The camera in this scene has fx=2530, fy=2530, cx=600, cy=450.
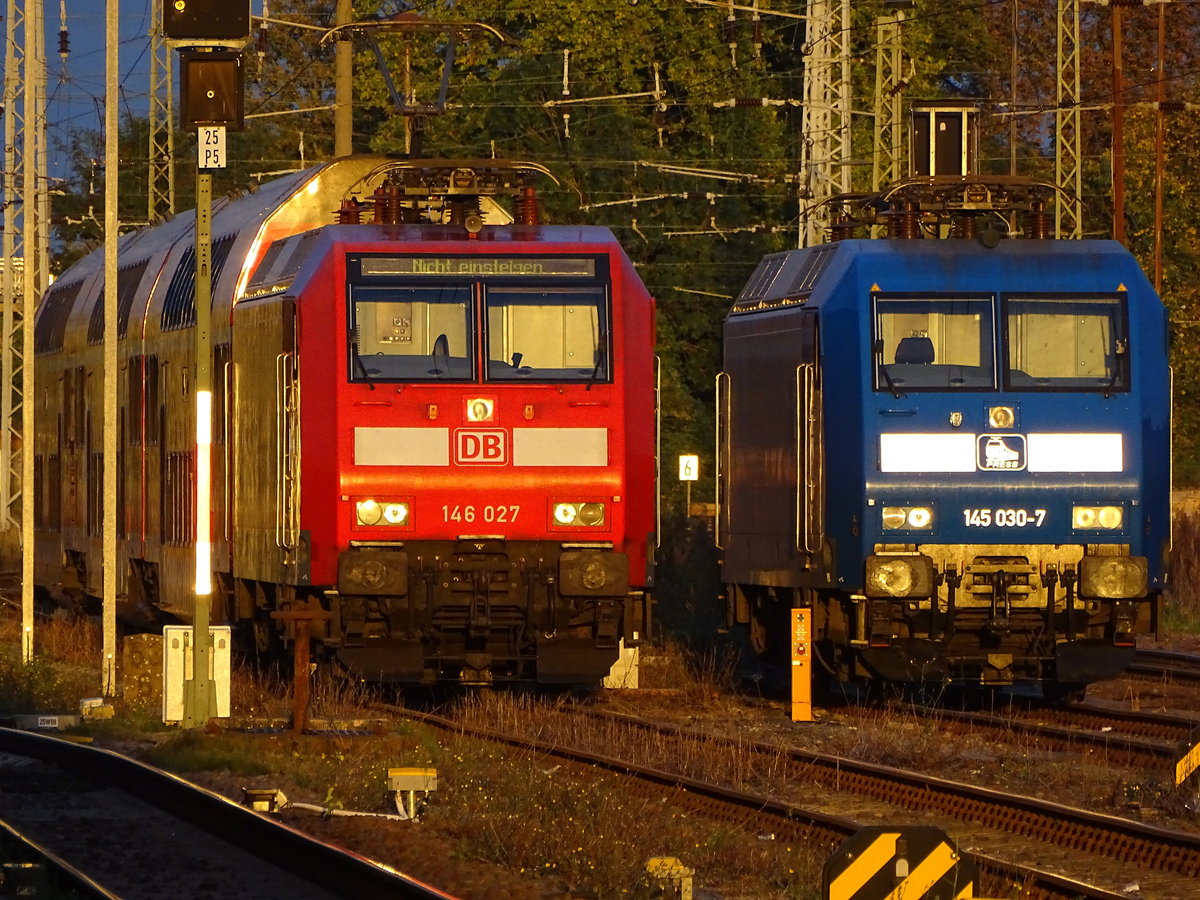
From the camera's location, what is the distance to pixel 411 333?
17.6 metres

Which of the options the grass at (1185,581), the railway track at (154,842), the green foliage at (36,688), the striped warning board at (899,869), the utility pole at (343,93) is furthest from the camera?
the utility pole at (343,93)

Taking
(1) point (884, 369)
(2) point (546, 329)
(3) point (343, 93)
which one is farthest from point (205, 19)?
(3) point (343, 93)

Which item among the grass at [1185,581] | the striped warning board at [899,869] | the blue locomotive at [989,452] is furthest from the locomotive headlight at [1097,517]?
the grass at [1185,581]

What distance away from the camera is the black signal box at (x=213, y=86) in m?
17.4

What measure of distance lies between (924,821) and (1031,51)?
53999 mm

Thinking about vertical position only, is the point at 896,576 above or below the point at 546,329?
below

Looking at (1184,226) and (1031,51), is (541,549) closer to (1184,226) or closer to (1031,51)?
(1184,226)

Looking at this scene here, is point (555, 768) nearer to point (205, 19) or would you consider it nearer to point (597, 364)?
point (597, 364)

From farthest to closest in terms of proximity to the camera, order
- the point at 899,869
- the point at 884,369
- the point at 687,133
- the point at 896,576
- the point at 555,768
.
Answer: the point at 687,133
the point at 884,369
the point at 896,576
the point at 555,768
the point at 899,869

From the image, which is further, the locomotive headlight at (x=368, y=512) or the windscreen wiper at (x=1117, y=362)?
the windscreen wiper at (x=1117, y=362)

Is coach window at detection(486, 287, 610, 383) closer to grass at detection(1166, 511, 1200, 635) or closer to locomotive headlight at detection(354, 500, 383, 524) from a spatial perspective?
locomotive headlight at detection(354, 500, 383, 524)

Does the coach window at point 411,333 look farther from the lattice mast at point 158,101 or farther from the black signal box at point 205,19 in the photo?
the lattice mast at point 158,101

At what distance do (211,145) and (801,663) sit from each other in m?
5.70

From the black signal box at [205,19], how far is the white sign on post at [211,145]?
2.39ft
